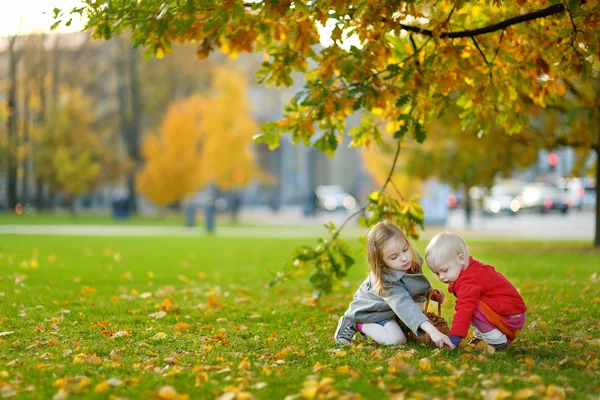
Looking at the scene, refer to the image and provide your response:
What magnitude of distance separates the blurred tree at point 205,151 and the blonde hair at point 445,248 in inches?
1479

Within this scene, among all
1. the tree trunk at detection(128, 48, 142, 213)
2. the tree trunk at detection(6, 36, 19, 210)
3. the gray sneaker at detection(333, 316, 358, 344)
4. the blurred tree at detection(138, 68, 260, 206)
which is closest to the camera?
the gray sneaker at detection(333, 316, 358, 344)

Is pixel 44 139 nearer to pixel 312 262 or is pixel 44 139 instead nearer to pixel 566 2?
pixel 312 262

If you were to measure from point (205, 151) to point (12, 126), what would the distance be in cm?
1168

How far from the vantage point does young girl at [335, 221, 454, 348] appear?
6.13 metres

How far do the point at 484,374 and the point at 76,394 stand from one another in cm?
247

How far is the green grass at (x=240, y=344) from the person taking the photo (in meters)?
4.96

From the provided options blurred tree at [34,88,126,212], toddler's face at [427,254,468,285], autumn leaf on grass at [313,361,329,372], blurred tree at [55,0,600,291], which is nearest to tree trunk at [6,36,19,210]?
blurred tree at [34,88,126,212]

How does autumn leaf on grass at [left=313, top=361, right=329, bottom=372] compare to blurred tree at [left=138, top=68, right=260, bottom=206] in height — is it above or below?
below

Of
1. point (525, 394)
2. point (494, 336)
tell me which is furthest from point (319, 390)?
point (494, 336)

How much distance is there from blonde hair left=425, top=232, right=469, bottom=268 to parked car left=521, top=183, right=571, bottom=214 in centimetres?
4268

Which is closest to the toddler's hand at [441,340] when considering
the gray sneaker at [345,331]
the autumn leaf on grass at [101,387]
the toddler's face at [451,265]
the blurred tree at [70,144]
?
the toddler's face at [451,265]

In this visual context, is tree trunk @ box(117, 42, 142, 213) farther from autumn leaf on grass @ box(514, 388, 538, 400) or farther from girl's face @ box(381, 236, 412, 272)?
autumn leaf on grass @ box(514, 388, 538, 400)

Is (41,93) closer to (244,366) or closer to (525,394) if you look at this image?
(244,366)

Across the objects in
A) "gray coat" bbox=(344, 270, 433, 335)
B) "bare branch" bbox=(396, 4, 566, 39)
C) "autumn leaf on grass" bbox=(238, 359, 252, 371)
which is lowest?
"autumn leaf on grass" bbox=(238, 359, 252, 371)
